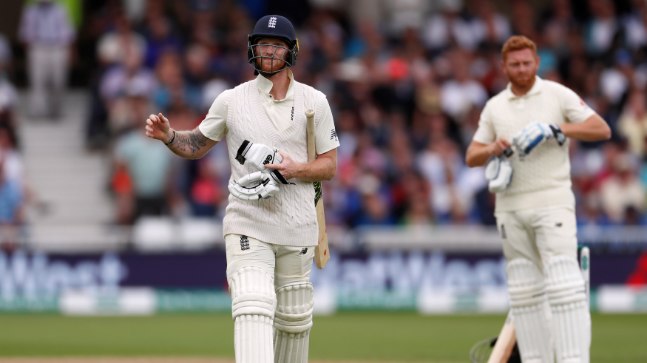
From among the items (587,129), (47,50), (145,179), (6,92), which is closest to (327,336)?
(145,179)

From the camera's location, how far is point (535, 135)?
25.6 feet

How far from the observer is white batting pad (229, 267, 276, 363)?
6598 mm

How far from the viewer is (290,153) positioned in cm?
693

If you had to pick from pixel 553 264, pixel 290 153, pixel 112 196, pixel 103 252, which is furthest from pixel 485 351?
pixel 112 196

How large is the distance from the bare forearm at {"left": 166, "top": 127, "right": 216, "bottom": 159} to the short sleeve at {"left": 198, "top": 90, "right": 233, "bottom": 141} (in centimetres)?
4

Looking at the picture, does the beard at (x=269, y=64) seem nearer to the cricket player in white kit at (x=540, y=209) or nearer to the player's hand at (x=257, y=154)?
the player's hand at (x=257, y=154)

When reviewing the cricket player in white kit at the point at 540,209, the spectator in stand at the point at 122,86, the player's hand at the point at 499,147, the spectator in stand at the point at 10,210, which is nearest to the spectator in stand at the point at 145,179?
the spectator in stand at the point at 122,86

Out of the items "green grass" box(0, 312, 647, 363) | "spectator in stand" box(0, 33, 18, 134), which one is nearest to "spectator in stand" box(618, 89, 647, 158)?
"green grass" box(0, 312, 647, 363)

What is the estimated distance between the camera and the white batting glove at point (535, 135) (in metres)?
7.80

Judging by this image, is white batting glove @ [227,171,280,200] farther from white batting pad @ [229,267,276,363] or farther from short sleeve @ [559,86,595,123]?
short sleeve @ [559,86,595,123]

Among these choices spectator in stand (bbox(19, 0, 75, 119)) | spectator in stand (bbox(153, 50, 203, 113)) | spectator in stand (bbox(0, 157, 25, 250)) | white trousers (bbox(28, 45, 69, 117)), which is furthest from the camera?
white trousers (bbox(28, 45, 69, 117))

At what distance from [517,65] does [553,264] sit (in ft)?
3.89

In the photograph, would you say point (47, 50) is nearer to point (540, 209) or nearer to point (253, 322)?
point (540, 209)

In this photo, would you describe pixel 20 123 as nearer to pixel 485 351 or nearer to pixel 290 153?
pixel 485 351
